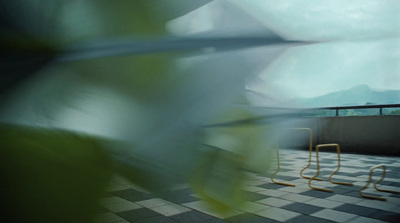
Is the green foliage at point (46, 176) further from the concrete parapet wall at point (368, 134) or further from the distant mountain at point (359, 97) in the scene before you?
the concrete parapet wall at point (368, 134)

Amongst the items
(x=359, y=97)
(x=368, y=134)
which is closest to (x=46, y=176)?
(x=359, y=97)

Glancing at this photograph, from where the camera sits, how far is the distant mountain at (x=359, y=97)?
14 cm

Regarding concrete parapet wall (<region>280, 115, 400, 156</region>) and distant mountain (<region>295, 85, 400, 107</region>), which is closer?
distant mountain (<region>295, 85, 400, 107</region>)

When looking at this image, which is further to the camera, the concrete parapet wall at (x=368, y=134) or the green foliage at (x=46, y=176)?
the concrete parapet wall at (x=368, y=134)

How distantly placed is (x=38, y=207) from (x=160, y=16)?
0.07 metres

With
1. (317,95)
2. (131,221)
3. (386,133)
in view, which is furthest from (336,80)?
(386,133)

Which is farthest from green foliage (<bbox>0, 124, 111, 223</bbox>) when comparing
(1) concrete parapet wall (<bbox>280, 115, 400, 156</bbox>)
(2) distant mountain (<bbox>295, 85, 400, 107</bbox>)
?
(1) concrete parapet wall (<bbox>280, 115, 400, 156</bbox>)

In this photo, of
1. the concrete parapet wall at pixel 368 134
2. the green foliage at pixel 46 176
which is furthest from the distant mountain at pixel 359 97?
the concrete parapet wall at pixel 368 134

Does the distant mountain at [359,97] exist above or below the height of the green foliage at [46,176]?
above

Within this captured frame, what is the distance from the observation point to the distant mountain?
0.14 m

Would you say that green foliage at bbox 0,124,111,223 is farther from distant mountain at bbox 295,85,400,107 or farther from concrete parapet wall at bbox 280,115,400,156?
concrete parapet wall at bbox 280,115,400,156

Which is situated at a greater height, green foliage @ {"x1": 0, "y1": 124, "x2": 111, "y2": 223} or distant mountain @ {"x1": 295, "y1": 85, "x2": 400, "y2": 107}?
distant mountain @ {"x1": 295, "y1": 85, "x2": 400, "y2": 107}

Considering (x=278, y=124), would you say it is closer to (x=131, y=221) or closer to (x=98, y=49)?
(x=98, y=49)

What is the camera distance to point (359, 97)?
0.14 m
